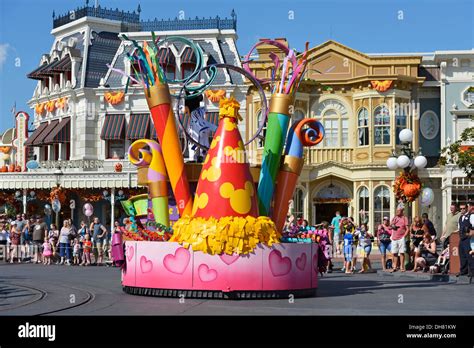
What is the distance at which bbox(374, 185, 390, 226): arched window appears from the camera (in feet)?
119

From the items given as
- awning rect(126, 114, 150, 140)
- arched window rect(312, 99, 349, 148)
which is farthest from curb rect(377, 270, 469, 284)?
awning rect(126, 114, 150, 140)

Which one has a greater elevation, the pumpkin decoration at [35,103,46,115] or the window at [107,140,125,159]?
the pumpkin decoration at [35,103,46,115]

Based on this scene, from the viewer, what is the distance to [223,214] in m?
14.1

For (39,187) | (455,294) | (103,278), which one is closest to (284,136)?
(455,294)

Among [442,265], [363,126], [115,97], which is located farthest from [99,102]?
[442,265]

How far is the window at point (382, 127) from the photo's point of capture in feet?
120

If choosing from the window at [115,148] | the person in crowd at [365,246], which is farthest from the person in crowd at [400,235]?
the window at [115,148]

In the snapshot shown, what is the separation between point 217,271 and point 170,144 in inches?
104

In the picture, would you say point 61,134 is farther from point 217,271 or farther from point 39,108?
point 217,271

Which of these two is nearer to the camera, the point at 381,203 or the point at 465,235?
the point at 465,235

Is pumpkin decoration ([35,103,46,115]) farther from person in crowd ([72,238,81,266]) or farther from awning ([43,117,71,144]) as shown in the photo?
person in crowd ([72,238,81,266])

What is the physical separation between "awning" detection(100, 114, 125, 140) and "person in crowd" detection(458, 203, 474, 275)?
23.5m

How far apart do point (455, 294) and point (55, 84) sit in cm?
3096
